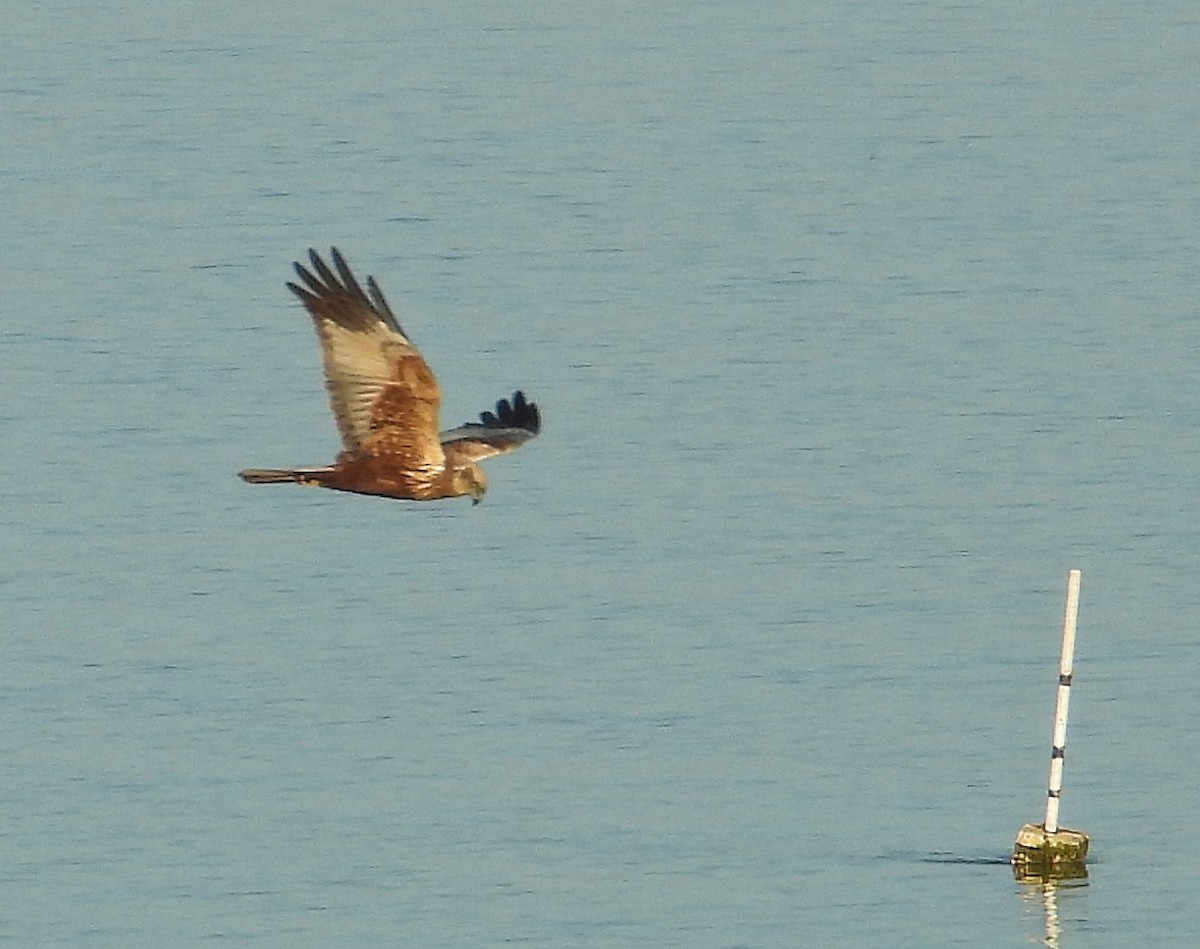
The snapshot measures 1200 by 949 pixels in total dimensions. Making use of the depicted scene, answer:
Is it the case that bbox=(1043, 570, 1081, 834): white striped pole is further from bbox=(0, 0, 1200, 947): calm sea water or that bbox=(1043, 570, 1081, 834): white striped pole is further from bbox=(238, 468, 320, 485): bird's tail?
bbox=(238, 468, 320, 485): bird's tail

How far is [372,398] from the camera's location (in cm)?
1257

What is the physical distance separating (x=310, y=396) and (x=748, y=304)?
4308 millimetres

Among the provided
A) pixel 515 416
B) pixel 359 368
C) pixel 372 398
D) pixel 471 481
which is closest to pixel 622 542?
pixel 515 416

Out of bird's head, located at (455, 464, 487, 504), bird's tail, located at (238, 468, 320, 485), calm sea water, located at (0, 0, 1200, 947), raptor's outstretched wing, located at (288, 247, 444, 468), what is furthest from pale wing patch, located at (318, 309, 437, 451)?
calm sea water, located at (0, 0, 1200, 947)

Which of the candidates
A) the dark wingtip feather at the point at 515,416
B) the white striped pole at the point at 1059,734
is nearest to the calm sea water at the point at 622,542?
the white striped pole at the point at 1059,734

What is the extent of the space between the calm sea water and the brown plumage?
1.89 m

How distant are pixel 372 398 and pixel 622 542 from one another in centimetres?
672

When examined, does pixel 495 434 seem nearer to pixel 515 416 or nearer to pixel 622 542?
pixel 515 416

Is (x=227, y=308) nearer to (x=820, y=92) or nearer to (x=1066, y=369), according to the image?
(x=1066, y=369)

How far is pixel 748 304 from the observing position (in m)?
26.5

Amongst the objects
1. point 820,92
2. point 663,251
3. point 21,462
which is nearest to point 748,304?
point 663,251

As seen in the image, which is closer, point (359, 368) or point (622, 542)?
point (359, 368)

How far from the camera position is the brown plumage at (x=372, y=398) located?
1238cm

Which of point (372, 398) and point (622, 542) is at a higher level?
point (622, 542)
